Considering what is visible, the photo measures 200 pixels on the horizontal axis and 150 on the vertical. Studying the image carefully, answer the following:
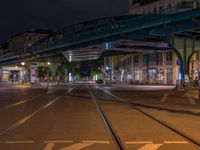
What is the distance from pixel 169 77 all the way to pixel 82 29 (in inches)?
877

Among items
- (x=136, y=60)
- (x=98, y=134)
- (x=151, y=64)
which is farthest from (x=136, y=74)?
(x=98, y=134)

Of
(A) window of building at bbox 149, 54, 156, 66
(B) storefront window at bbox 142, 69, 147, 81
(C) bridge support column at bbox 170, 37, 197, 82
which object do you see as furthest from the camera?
(B) storefront window at bbox 142, 69, 147, 81

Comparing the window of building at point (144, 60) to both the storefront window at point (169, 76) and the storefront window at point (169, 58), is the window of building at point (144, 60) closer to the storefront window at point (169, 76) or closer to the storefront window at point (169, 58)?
the storefront window at point (169, 58)

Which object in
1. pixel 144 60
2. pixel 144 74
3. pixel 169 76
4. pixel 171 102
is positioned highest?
pixel 144 60

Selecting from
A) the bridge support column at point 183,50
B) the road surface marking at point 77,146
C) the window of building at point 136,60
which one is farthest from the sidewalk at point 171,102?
the window of building at point 136,60

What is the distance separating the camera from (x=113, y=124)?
55.3 feet

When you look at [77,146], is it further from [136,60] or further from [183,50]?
[136,60]

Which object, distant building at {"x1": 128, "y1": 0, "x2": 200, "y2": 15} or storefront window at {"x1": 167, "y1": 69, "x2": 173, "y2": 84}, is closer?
storefront window at {"x1": 167, "y1": 69, "x2": 173, "y2": 84}

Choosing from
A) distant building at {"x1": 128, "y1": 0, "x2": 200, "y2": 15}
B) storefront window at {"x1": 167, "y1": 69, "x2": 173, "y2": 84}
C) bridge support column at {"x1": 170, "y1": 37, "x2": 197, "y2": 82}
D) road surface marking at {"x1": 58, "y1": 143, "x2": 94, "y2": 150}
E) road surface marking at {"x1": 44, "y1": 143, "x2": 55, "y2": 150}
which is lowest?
road surface marking at {"x1": 58, "y1": 143, "x2": 94, "y2": 150}

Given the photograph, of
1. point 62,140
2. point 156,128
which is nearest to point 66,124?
point 156,128

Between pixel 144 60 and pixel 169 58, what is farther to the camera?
pixel 144 60

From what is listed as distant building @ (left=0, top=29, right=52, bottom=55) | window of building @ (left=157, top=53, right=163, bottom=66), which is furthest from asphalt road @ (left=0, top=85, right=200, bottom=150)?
distant building @ (left=0, top=29, right=52, bottom=55)

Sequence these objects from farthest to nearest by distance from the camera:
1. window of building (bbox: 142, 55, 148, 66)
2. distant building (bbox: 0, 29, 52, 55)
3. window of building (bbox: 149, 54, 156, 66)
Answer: distant building (bbox: 0, 29, 52, 55) → window of building (bbox: 142, 55, 148, 66) → window of building (bbox: 149, 54, 156, 66)

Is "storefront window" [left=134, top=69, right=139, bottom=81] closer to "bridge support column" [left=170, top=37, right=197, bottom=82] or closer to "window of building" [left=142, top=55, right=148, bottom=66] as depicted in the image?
"window of building" [left=142, top=55, right=148, bottom=66]
